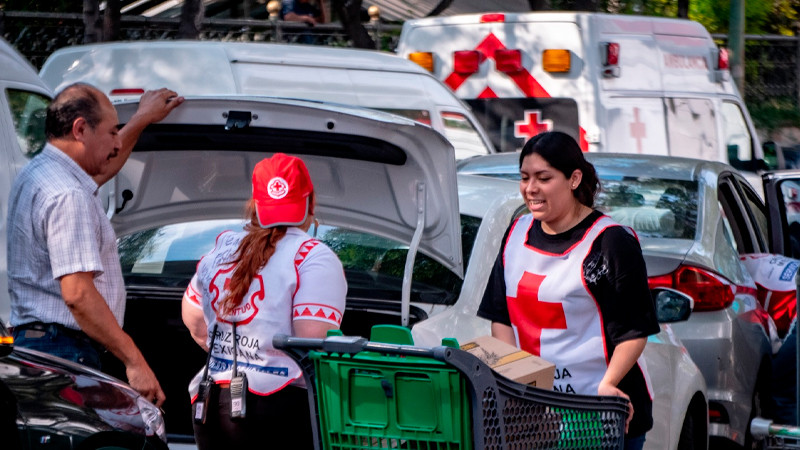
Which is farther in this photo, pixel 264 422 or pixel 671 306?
pixel 671 306

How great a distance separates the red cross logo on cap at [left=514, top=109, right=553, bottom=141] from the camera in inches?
428

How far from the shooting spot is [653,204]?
6.56m

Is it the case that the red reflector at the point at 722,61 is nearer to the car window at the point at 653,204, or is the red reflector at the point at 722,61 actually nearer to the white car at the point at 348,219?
the car window at the point at 653,204

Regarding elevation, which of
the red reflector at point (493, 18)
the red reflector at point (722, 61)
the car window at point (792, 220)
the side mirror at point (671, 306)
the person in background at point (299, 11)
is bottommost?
the car window at point (792, 220)

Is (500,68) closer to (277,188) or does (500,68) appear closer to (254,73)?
(254,73)

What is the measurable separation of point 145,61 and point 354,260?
13.2 ft

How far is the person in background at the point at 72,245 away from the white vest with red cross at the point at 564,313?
4.24 feet

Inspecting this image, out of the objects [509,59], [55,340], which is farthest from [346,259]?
[509,59]

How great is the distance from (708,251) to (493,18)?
17.4ft

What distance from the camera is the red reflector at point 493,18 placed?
1092 centimetres

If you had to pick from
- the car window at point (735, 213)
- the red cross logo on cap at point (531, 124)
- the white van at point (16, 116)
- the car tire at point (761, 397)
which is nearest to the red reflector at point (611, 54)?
the red cross logo on cap at point (531, 124)

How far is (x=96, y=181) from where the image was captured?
4574 mm

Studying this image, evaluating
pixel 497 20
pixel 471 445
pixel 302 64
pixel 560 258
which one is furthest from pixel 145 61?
pixel 471 445

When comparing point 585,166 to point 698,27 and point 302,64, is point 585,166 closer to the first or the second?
point 302,64
